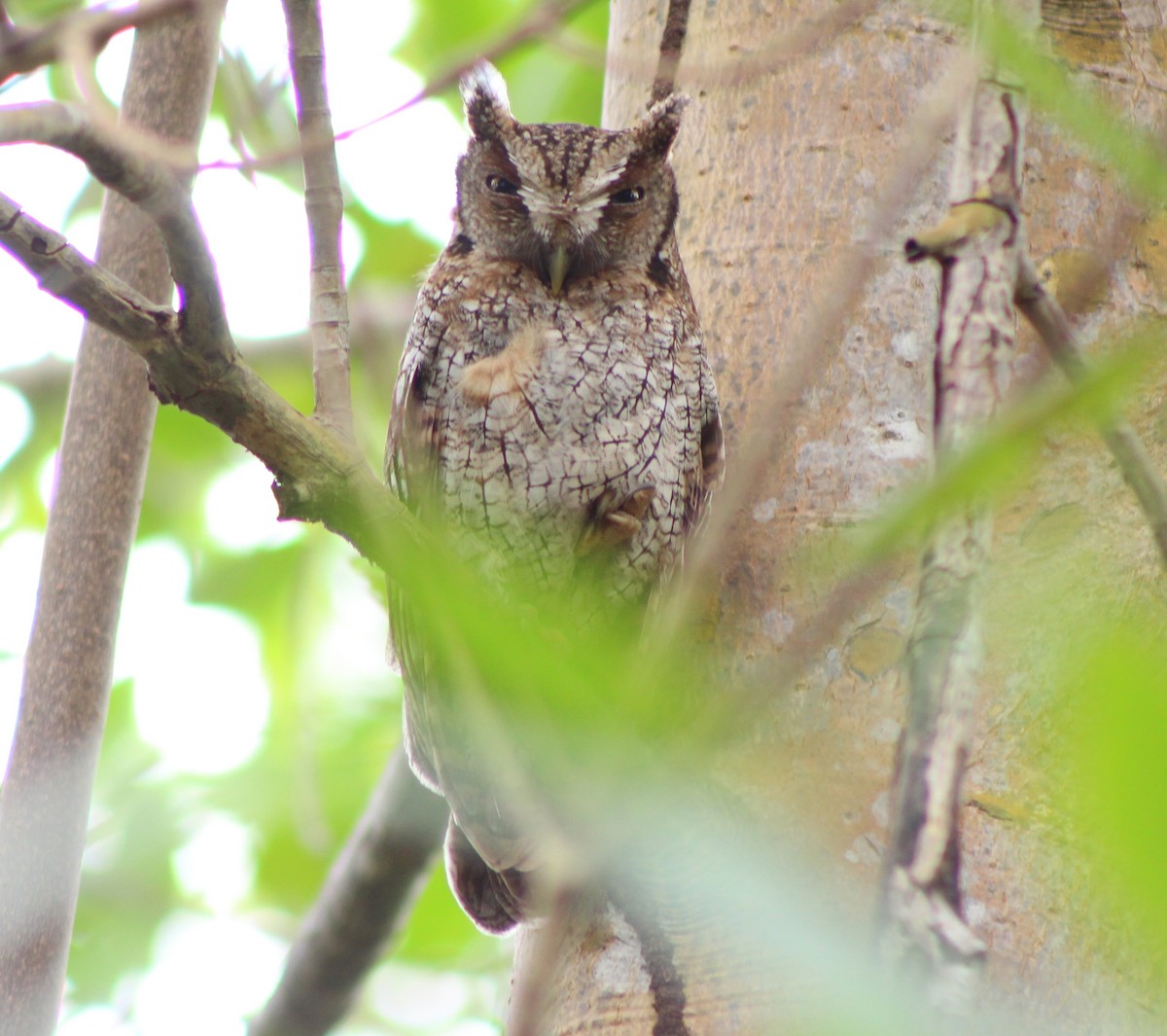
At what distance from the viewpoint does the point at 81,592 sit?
176 cm

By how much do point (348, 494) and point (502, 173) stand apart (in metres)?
1.37

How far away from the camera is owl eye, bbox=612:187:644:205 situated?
7.57 ft

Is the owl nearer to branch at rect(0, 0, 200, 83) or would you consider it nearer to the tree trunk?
the tree trunk

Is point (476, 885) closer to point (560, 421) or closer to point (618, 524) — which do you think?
point (618, 524)

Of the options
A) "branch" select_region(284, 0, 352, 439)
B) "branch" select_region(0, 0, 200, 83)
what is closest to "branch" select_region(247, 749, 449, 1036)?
"branch" select_region(284, 0, 352, 439)

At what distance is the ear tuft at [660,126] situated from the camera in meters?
2.15

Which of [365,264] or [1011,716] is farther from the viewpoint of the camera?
[365,264]

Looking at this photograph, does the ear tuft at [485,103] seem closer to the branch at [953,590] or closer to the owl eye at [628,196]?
the owl eye at [628,196]

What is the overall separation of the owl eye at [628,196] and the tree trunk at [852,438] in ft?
0.49

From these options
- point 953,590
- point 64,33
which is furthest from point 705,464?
point 953,590

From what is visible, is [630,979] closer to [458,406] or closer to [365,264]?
[458,406]

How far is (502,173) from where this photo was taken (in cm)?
241

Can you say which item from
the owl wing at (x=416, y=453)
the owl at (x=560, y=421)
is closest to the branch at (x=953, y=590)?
the owl at (x=560, y=421)

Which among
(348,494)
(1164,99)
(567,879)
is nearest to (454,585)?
(567,879)
